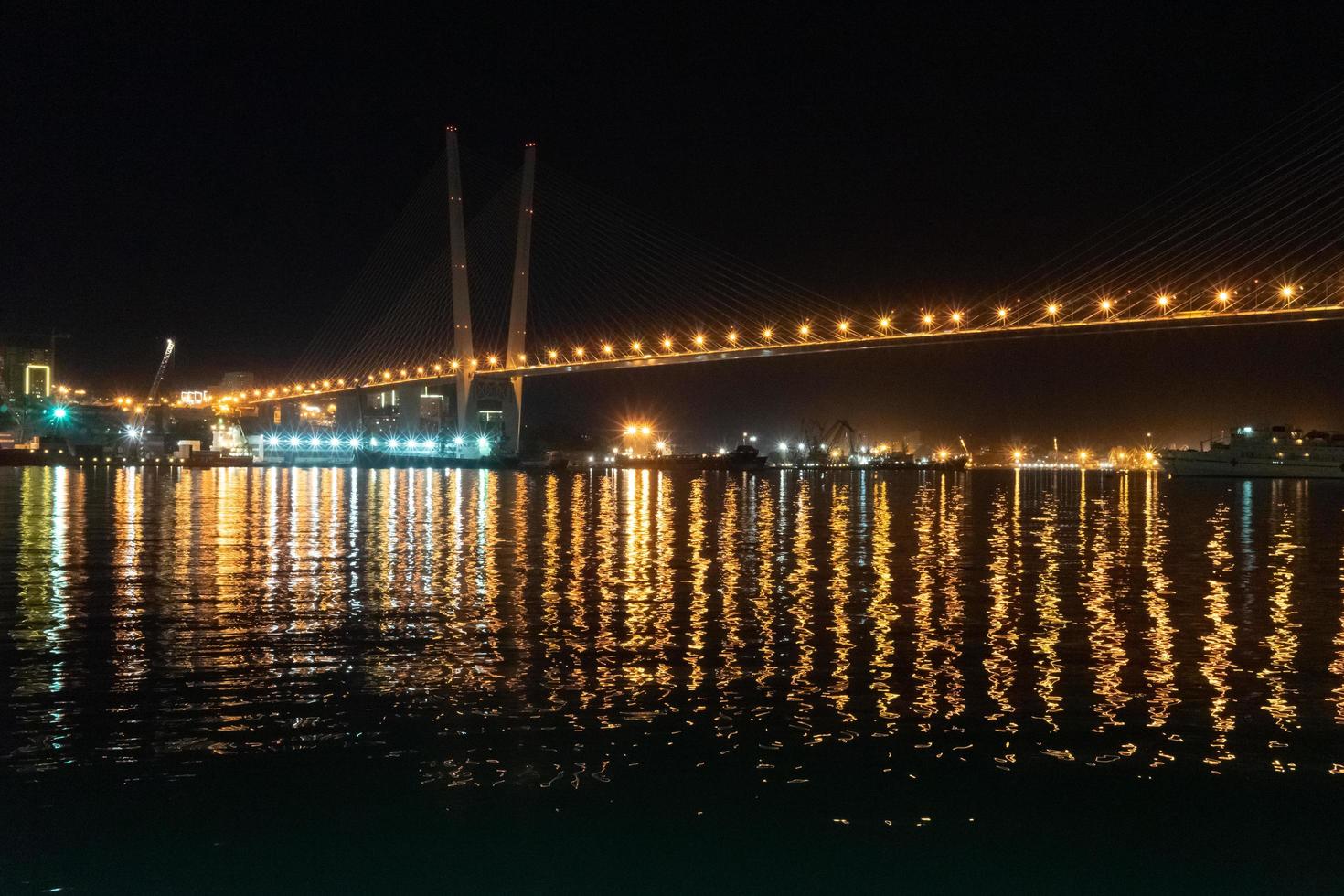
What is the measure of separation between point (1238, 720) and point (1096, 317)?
34.5m

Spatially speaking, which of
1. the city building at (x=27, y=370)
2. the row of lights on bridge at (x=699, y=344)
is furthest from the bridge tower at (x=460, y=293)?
the city building at (x=27, y=370)

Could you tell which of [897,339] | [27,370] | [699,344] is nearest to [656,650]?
[897,339]

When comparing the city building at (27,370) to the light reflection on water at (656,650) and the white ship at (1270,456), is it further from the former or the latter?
the light reflection on water at (656,650)

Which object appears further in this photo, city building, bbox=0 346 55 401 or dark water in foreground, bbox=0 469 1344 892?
city building, bbox=0 346 55 401

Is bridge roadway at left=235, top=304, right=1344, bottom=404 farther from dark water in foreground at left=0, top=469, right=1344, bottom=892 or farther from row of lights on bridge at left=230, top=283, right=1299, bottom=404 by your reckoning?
dark water in foreground at left=0, top=469, right=1344, bottom=892

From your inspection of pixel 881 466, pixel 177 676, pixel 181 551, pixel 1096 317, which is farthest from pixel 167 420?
pixel 177 676

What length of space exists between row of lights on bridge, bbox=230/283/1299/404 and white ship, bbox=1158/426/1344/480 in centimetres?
3326

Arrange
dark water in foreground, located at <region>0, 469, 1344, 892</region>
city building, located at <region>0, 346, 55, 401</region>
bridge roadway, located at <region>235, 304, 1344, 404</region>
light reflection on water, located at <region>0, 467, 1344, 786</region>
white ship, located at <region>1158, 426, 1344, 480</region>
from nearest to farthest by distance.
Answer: dark water in foreground, located at <region>0, 469, 1344, 892</region>, light reflection on water, located at <region>0, 467, 1344, 786</region>, bridge roadway, located at <region>235, 304, 1344, 404</region>, white ship, located at <region>1158, 426, 1344, 480</region>, city building, located at <region>0, 346, 55, 401</region>

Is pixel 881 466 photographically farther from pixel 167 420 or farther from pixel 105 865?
pixel 105 865

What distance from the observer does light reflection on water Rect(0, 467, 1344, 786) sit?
5957 mm

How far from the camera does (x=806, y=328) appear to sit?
46.7 metres

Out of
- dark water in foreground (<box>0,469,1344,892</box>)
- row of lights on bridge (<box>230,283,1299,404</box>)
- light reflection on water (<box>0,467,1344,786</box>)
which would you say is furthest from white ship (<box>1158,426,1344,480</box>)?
dark water in foreground (<box>0,469,1344,892</box>)

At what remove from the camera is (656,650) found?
848 centimetres

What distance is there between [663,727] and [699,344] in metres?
45.5
